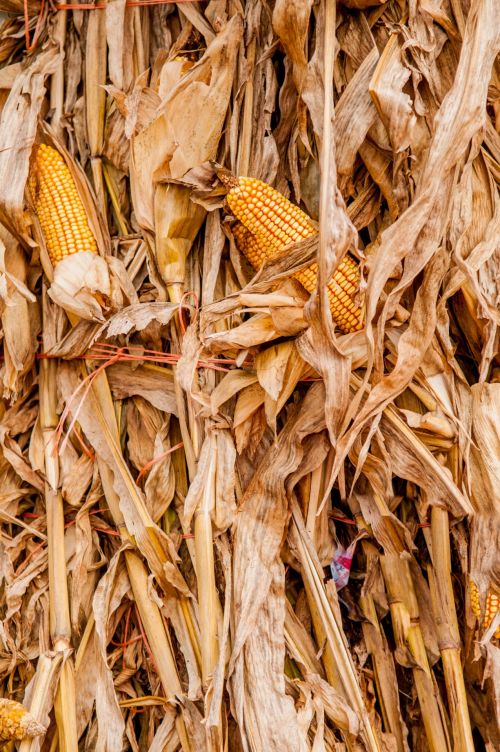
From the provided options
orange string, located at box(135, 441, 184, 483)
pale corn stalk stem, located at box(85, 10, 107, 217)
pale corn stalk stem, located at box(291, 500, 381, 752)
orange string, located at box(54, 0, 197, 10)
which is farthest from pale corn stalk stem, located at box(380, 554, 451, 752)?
orange string, located at box(54, 0, 197, 10)

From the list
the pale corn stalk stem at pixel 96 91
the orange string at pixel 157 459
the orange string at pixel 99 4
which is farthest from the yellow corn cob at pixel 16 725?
the orange string at pixel 99 4

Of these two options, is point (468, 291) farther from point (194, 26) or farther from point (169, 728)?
point (169, 728)

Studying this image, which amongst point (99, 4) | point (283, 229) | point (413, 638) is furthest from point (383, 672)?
point (99, 4)

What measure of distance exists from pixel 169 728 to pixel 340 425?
65cm

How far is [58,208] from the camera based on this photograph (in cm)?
158

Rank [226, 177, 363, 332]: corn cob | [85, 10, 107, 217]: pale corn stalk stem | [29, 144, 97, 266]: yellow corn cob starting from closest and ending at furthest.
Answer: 1. [226, 177, 363, 332]: corn cob
2. [29, 144, 97, 266]: yellow corn cob
3. [85, 10, 107, 217]: pale corn stalk stem

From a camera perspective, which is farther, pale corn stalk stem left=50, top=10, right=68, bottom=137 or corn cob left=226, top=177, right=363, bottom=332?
pale corn stalk stem left=50, top=10, right=68, bottom=137

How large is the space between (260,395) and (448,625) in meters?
0.57

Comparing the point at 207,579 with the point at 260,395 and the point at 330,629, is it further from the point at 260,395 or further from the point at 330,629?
the point at 260,395

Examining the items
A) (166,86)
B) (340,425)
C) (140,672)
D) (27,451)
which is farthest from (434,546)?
(166,86)

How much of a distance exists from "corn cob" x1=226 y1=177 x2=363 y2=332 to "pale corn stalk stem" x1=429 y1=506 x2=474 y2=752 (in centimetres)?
42

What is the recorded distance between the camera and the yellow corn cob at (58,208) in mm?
1565

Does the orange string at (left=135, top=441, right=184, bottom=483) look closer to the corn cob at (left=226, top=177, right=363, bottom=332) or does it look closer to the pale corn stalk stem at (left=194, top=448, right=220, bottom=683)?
the pale corn stalk stem at (left=194, top=448, right=220, bottom=683)

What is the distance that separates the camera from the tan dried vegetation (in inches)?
53.8
